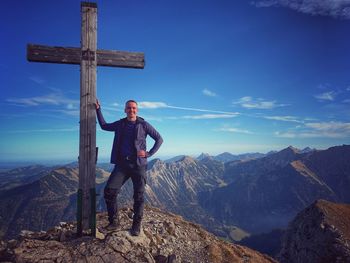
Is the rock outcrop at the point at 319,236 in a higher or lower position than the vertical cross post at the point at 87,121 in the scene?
lower

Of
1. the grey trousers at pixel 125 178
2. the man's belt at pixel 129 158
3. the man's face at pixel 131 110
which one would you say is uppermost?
the man's face at pixel 131 110

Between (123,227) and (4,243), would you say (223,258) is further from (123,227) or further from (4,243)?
(4,243)

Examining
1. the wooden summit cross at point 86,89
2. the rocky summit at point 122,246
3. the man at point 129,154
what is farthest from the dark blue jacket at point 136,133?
the rocky summit at point 122,246

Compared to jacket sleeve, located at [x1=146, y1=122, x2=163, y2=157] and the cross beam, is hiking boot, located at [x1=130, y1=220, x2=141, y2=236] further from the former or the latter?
the cross beam

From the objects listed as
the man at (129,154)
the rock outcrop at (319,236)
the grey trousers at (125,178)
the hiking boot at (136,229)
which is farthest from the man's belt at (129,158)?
the rock outcrop at (319,236)

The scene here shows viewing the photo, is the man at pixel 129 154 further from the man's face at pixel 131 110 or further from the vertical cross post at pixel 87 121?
the vertical cross post at pixel 87 121

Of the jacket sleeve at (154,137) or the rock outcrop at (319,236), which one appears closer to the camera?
the jacket sleeve at (154,137)

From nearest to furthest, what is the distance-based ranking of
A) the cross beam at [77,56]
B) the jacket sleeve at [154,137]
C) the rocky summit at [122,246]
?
the rocky summit at [122,246] < the cross beam at [77,56] < the jacket sleeve at [154,137]

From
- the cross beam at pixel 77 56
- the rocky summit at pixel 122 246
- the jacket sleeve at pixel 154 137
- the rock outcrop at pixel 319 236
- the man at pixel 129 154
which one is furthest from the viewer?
the rock outcrop at pixel 319 236

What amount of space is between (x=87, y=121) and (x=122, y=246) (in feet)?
13.6

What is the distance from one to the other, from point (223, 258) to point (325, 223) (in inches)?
1546

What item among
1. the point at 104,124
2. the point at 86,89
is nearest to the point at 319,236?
the point at 104,124

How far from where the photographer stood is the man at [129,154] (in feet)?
28.0

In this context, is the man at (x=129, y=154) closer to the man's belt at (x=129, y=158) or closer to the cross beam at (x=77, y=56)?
the man's belt at (x=129, y=158)
